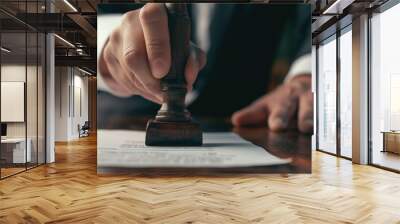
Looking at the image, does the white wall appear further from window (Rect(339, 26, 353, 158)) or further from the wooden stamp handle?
window (Rect(339, 26, 353, 158))

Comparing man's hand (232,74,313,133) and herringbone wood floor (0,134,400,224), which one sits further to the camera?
man's hand (232,74,313,133)

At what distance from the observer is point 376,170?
6.77 meters

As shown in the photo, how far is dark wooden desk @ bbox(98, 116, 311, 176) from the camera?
235 inches

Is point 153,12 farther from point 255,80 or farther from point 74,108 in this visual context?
point 74,108

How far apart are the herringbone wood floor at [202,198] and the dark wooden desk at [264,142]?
15 centimetres

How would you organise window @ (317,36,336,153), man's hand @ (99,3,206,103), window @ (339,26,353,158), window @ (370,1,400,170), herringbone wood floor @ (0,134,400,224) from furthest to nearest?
window @ (317,36,336,153) → window @ (339,26,353,158) → window @ (370,1,400,170) → man's hand @ (99,3,206,103) → herringbone wood floor @ (0,134,400,224)

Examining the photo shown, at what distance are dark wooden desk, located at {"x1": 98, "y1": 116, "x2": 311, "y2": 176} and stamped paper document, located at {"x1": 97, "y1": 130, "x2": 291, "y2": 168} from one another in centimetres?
7

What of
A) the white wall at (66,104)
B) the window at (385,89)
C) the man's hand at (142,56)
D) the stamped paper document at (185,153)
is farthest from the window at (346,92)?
the white wall at (66,104)

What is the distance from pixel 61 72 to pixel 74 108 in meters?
1.80

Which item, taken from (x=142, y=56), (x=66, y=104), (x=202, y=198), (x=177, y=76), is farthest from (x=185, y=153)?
(x=66, y=104)

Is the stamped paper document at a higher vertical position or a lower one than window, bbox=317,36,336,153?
lower

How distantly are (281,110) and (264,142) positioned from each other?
59 cm

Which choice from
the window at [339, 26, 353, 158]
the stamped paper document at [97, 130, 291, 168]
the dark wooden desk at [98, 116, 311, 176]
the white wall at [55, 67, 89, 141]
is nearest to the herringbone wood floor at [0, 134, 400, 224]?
the dark wooden desk at [98, 116, 311, 176]

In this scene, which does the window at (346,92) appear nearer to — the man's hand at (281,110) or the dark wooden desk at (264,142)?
the man's hand at (281,110)
